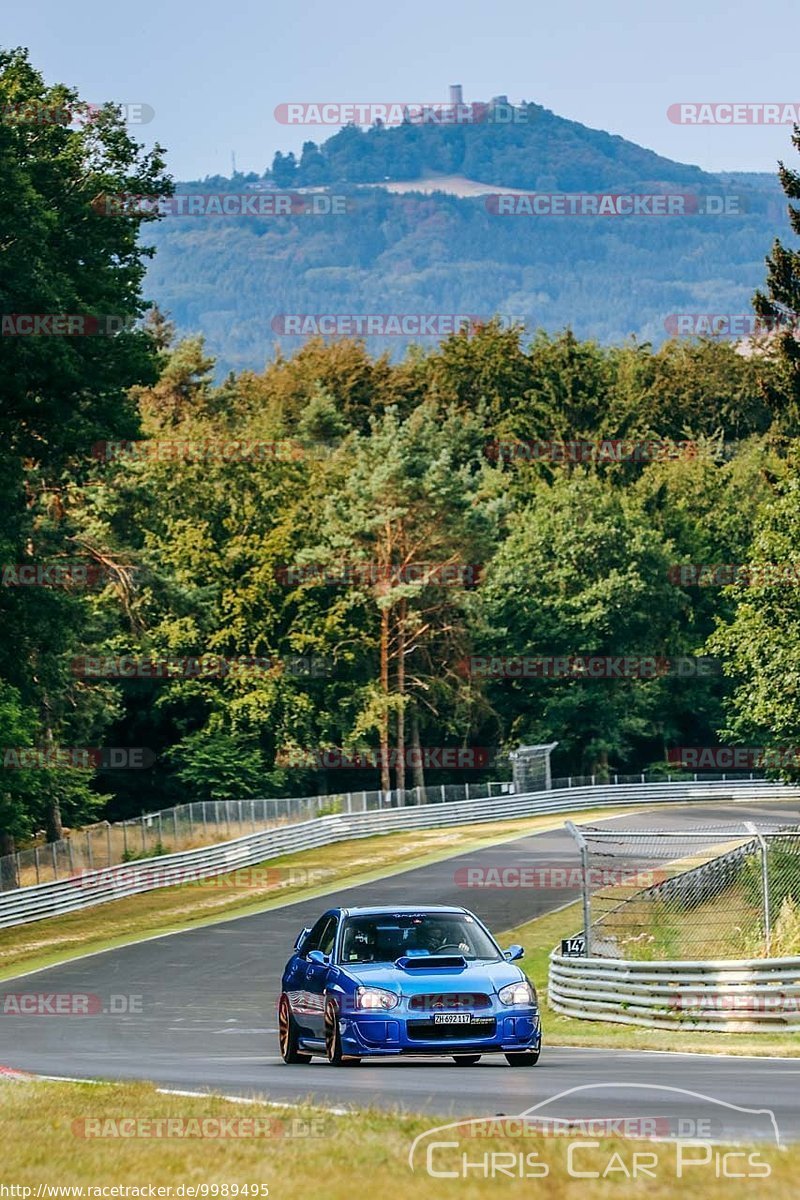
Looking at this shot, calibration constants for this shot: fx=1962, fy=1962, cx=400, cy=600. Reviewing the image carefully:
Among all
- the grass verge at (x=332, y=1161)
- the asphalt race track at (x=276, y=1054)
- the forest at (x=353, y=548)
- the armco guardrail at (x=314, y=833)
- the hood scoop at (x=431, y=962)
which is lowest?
the armco guardrail at (x=314, y=833)

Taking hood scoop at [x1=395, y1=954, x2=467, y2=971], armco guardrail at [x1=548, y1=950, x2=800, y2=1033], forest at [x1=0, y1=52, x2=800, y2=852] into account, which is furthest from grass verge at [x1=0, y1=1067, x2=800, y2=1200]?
forest at [x1=0, y1=52, x2=800, y2=852]

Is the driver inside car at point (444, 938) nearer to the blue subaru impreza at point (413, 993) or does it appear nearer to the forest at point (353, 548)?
the blue subaru impreza at point (413, 993)

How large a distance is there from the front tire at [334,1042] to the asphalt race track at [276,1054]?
0.15m

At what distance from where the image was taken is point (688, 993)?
2217cm

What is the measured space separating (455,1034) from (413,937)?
1.52m

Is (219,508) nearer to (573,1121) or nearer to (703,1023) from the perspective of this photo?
(703,1023)

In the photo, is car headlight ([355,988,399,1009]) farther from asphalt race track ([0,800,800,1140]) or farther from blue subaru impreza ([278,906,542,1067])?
asphalt race track ([0,800,800,1140])

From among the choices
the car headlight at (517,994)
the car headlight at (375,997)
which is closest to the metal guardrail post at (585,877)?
the car headlight at (517,994)

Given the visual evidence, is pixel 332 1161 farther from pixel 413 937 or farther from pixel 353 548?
pixel 353 548

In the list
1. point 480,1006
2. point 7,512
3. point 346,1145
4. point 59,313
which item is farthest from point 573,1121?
point 7,512

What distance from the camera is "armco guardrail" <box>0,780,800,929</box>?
48959 mm

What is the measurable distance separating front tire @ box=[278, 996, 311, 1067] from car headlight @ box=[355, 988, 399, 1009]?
6.01ft

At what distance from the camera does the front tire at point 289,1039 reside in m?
18.4

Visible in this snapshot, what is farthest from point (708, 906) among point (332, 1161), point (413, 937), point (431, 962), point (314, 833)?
point (314, 833)
